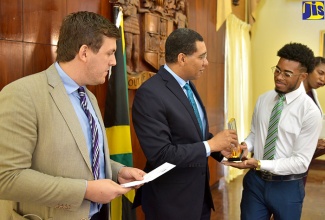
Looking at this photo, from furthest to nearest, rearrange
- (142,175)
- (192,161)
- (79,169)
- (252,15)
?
(252,15)
(192,161)
(142,175)
(79,169)

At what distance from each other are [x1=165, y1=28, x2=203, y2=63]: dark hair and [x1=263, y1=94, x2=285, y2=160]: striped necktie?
656 mm

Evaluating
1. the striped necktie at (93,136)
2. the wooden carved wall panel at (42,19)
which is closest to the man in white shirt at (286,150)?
the striped necktie at (93,136)

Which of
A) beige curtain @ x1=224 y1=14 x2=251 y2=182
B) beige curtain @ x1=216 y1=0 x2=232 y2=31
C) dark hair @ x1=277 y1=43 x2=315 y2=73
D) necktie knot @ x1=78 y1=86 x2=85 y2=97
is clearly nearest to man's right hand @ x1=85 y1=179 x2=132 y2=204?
necktie knot @ x1=78 y1=86 x2=85 y2=97

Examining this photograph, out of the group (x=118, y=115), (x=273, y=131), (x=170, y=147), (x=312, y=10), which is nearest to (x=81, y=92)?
(x=170, y=147)

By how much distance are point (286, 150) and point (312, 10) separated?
226 inches

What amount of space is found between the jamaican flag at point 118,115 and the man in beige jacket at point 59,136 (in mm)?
1029

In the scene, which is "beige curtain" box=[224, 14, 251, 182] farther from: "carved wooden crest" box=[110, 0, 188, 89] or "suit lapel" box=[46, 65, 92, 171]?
"suit lapel" box=[46, 65, 92, 171]

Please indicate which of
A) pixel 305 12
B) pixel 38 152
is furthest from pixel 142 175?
pixel 305 12

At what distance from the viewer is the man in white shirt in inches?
87.1

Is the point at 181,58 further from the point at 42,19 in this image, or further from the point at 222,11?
the point at 222,11

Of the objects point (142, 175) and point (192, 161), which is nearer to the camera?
point (142, 175)

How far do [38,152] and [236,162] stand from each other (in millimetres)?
1329

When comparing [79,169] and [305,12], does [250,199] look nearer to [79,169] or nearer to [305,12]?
[79,169]

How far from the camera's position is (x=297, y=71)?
2289 millimetres
